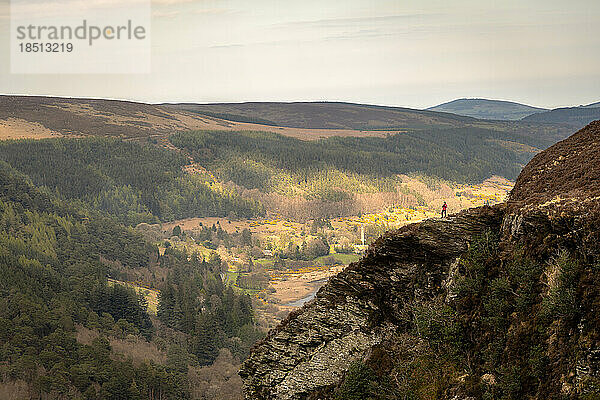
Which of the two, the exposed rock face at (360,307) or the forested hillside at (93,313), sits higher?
the exposed rock face at (360,307)

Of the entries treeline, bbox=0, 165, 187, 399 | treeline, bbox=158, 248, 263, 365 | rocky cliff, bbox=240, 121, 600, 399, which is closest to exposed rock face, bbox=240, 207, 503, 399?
rocky cliff, bbox=240, 121, 600, 399

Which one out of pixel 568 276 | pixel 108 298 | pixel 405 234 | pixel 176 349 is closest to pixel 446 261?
pixel 405 234

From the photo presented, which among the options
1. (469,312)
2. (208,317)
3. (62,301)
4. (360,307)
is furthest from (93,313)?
(469,312)

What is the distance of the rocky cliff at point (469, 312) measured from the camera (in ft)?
57.5

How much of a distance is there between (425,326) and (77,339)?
93467mm

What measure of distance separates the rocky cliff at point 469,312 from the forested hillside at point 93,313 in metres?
64.4

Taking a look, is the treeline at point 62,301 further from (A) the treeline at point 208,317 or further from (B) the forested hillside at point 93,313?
(A) the treeline at point 208,317

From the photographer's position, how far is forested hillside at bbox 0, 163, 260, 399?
8512cm

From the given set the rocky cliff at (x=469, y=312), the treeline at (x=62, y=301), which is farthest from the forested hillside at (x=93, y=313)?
the rocky cliff at (x=469, y=312)

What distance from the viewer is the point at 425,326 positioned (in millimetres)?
21578

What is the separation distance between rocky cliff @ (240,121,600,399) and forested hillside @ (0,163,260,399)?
211ft

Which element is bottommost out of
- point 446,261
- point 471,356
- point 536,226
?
point 471,356

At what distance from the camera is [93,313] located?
116 metres

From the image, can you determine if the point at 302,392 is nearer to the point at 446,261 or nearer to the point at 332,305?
the point at 332,305
